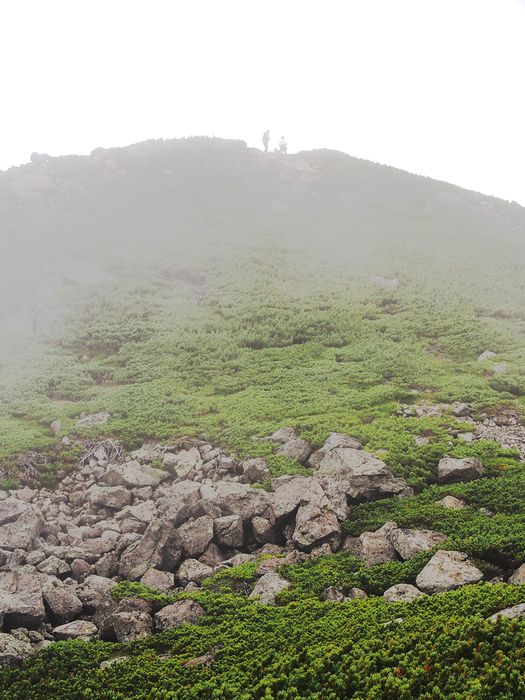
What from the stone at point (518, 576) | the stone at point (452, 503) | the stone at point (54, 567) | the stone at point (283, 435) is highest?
the stone at point (518, 576)

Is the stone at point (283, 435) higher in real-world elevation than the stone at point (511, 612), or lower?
lower

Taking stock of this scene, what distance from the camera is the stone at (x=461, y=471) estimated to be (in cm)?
1538

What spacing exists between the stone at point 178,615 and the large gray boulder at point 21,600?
8.33 ft

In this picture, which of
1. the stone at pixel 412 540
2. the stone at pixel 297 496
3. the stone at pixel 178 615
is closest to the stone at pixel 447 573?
the stone at pixel 412 540

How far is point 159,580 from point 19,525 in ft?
16.0

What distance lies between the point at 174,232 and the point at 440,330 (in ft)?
130

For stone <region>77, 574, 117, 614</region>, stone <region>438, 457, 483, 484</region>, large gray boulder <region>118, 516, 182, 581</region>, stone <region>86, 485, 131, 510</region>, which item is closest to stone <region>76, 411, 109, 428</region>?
stone <region>86, 485, 131, 510</region>

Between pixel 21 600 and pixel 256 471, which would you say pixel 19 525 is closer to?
pixel 21 600

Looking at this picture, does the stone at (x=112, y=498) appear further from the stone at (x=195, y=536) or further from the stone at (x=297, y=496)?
the stone at (x=297, y=496)

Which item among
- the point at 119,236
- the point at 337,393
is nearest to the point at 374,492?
the point at 337,393

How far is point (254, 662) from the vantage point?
345 inches

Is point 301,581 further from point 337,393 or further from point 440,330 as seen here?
point 440,330

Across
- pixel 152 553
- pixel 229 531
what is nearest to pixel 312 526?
pixel 229 531

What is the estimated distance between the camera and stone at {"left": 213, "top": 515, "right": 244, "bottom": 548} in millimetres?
13664
